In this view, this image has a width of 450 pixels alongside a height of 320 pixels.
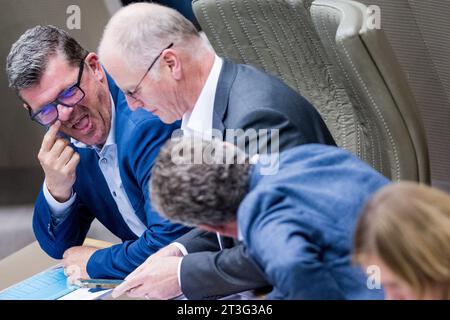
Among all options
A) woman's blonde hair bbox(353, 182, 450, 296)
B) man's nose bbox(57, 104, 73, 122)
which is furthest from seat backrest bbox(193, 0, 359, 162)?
woman's blonde hair bbox(353, 182, 450, 296)

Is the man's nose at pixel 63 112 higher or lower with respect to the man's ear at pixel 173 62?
lower

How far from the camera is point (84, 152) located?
162 cm

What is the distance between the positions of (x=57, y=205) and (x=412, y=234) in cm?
95

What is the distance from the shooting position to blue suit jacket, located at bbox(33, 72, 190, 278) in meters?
1.53

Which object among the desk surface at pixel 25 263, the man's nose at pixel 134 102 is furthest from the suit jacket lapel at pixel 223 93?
the desk surface at pixel 25 263

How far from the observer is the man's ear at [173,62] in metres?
1.34

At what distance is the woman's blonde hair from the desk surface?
93 centimetres

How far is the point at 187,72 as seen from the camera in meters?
1.36

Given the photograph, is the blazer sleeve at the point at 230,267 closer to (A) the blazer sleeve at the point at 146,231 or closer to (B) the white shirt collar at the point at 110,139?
(A) the blazer sleeve at the point at 146,231

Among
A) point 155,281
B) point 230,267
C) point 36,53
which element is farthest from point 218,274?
point 36,53

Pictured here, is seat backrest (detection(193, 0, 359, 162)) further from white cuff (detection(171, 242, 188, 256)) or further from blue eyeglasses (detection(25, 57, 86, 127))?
white cuff (detection(171, 242, 188, 256))

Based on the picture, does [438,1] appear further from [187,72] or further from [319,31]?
[187,72]

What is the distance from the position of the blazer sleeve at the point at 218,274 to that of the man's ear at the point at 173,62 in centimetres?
33

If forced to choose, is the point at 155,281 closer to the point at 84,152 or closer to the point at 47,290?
the point at 47,290
